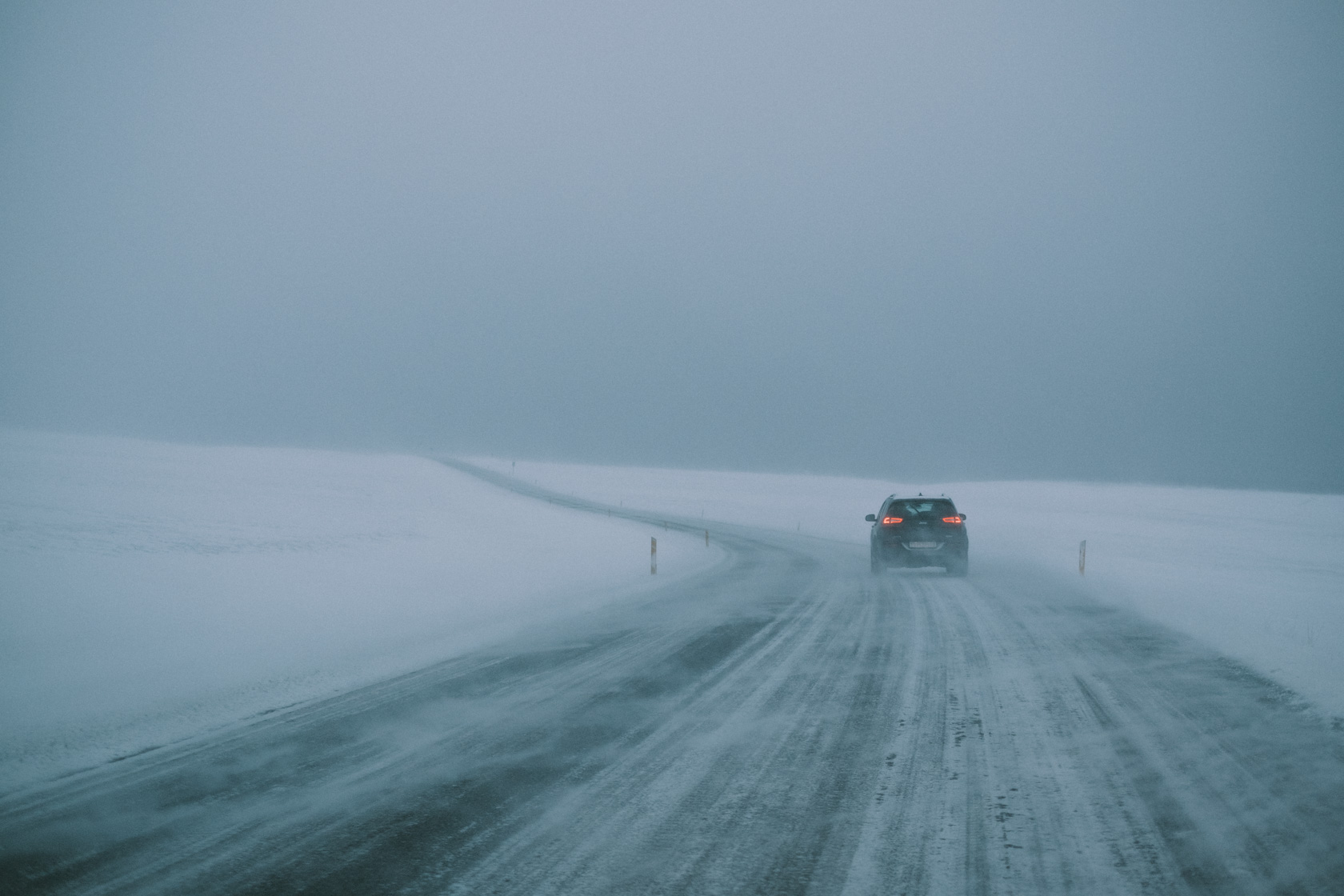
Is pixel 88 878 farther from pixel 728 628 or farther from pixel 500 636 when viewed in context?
pixel 728 628

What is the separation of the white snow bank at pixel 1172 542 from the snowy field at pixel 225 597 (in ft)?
29.1

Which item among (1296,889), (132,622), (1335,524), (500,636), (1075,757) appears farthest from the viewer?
(1335,524)

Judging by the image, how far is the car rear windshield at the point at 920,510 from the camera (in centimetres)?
1783

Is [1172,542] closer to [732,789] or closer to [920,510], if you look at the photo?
[920,510]

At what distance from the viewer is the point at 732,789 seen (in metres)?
5.02

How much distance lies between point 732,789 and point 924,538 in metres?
13.6

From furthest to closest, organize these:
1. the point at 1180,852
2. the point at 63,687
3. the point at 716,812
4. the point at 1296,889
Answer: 1. the point at 63,687
2. the point at 716,812
3. the point at 1180,852
4. the point at 1296,889

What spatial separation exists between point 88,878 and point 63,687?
14.4 feet

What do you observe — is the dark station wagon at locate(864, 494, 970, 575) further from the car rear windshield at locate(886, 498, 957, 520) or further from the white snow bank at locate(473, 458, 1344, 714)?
the white snow bank at locate(473, 458, 1344, 714)

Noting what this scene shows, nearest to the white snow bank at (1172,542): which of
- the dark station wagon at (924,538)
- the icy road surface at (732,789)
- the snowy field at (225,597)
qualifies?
the dark station wagon at (924,538)

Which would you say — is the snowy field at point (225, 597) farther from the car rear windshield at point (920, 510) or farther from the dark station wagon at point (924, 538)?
the car rear windshield at point (920, 510)

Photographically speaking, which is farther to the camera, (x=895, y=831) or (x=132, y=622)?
(x=132, y=622)

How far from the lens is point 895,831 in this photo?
172 inches

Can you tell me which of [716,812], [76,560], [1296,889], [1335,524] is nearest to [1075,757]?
[1296,889]
